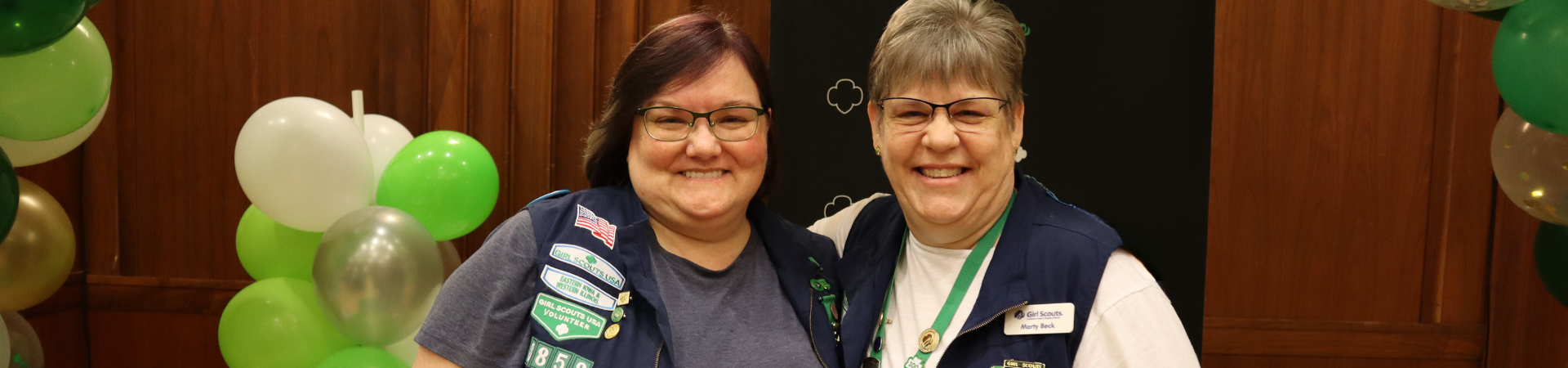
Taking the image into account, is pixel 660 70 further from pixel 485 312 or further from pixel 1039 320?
pixel 1039 320

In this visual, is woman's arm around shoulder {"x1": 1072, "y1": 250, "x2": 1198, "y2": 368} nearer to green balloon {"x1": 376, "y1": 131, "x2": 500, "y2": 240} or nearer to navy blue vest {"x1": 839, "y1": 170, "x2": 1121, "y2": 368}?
navy blue vest {"x1": 839, "y1": 170, "x2": 1121, "y2": 368}

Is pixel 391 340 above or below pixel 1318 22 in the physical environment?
below

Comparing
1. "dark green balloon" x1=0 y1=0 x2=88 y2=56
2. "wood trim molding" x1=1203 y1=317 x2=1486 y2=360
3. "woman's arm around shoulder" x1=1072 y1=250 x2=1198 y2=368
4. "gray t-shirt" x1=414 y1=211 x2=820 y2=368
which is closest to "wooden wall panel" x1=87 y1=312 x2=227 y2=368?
"dark green balloon" x1=0 y1=0 x2=88 y2=56

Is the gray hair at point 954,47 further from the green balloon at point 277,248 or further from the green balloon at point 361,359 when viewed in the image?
the green balloon at point 277,248

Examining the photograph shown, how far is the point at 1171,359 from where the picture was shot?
1.48m

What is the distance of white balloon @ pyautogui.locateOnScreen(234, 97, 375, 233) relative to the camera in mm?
2424

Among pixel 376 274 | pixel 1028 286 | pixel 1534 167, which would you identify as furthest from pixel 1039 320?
pixel 376 274

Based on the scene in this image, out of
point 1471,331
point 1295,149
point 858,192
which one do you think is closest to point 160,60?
point 858,192

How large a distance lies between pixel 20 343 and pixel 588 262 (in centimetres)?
183

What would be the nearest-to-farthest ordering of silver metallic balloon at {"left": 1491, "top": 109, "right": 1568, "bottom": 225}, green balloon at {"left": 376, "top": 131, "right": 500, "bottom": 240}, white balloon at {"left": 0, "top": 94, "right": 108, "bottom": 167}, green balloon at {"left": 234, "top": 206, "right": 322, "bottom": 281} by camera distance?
silver metallic balloon at {"left": 1491, "top": 109, "right": 1568, "bottom": 225} → white balloon at {"left": 0, "top": 94, "right": 108, "bottom": 167} → green balloon at {"left": 376, "top": 131, "right": 500, "bottom": 240} → green balloon at {"left": 234, "top": 206, "right": 322, "bottom": 281}

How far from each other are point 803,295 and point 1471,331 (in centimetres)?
254

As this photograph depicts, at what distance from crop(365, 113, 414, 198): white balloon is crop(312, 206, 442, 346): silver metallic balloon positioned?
1.01ft

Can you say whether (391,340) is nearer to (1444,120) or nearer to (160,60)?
(160,60)

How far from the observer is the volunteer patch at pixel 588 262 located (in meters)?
1.66
